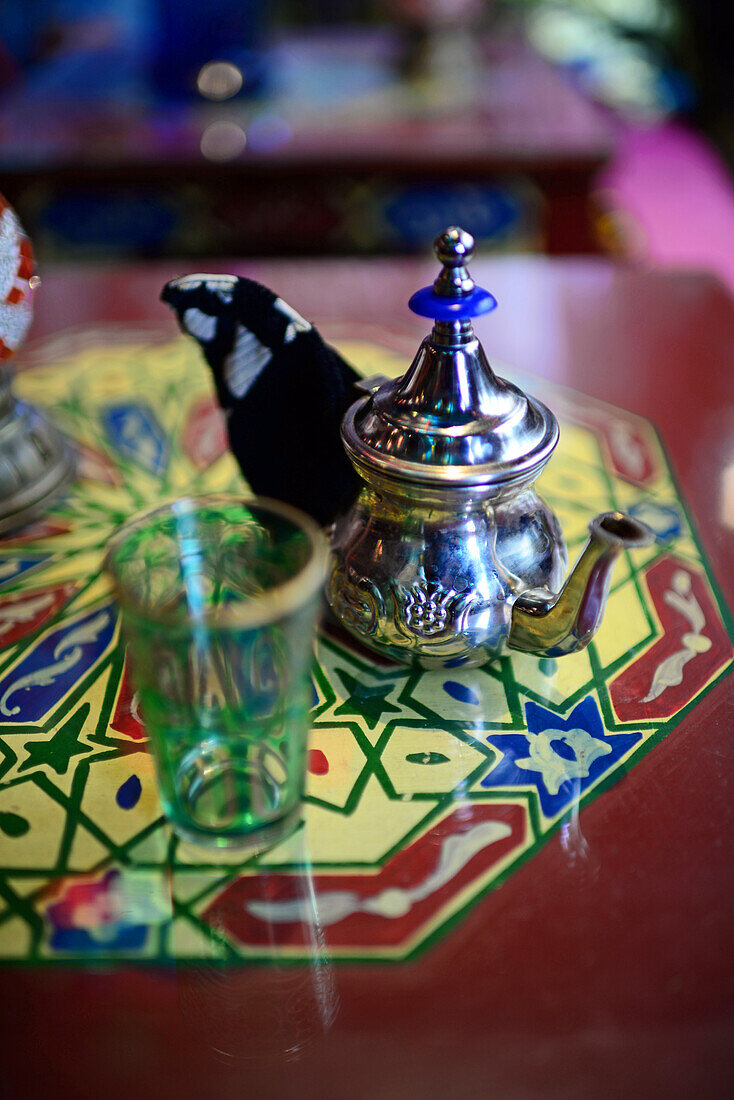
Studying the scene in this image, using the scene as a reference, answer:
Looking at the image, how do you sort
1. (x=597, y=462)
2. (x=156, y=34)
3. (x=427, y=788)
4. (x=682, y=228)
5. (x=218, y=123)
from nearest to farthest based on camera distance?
1. (x=427, y=788)
2. (x=597, y=462)
3. (x=218, y=123)
4. (x=156, y=34)
5. (x=682, y=228)

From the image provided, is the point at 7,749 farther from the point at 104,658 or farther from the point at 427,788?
the point at 427,788

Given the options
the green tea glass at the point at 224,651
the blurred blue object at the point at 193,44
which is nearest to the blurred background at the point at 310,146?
the blurred blue object at the point at 193,44

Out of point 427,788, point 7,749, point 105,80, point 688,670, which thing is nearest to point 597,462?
point 688,670

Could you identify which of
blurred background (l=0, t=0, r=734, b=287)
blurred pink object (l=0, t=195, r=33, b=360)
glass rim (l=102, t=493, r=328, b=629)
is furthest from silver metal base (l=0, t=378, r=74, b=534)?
blurred background (l=0, t=0, r=734, b=287)

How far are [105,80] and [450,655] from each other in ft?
6.37

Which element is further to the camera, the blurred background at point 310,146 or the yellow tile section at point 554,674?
the blurred background at point 310,146

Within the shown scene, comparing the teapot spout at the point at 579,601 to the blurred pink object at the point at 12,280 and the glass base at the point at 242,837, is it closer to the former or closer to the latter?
the glass base at the point at 242,837

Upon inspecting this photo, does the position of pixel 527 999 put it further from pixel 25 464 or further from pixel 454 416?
pixel 25 464

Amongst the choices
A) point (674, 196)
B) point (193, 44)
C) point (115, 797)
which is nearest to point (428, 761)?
point (115, 797)

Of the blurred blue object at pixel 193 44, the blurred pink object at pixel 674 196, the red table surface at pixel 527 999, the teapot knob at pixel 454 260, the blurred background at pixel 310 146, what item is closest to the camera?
the red table surface at pixel 527 999

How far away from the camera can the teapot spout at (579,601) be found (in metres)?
0.42

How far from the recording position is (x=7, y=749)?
47 centimetres

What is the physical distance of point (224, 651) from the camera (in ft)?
1.20

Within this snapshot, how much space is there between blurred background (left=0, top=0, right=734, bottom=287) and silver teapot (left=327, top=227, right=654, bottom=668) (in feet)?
4.06
